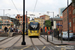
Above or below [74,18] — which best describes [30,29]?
below

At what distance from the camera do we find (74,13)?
5144 cm

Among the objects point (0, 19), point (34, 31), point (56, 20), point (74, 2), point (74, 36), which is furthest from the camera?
point (56, 20)

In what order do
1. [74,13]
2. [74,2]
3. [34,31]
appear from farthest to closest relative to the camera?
1. [74,13]
2. [34,31]
3. [74,2]

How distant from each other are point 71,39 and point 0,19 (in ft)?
305

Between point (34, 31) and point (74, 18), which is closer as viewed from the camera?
point (34, 31)

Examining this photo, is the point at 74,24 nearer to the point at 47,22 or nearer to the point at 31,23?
the point at 31,23

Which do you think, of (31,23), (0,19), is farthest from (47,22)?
(31,23)

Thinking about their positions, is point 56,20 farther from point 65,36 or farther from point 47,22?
point 65,36

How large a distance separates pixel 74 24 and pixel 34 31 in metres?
26.7

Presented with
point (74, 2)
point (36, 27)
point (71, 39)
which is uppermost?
point (74, 2)

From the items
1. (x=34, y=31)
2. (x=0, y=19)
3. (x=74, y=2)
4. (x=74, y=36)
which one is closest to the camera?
(x=74, y=2)

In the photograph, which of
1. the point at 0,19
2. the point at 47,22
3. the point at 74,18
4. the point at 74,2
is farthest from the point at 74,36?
the point at 47,22

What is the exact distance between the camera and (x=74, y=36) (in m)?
24.3

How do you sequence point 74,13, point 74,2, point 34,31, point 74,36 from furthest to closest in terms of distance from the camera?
point 74,13 → point 34,31 → point 74,36 → point 74,2
